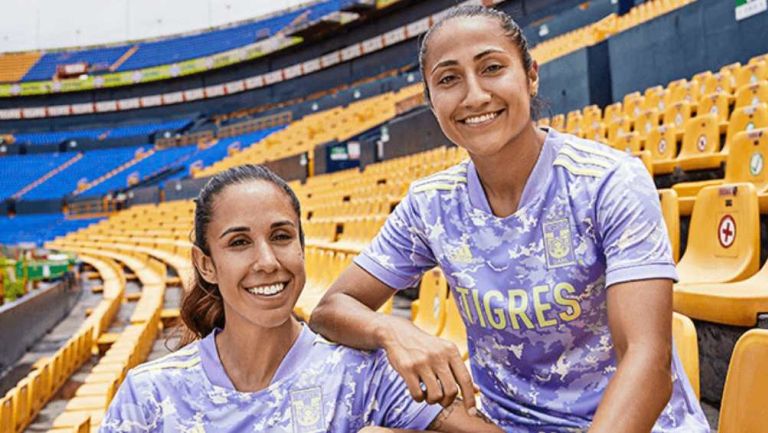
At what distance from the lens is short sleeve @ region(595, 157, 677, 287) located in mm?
973

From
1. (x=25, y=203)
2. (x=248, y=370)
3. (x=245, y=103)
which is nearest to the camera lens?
(x=248, y=370)

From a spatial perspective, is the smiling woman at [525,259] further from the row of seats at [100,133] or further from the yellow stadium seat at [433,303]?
the row of seats at [100,133]

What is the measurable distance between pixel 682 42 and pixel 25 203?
2005 centimetres

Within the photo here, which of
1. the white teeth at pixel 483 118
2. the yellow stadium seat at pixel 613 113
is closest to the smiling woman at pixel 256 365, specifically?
the white teeth at pixel 483 118

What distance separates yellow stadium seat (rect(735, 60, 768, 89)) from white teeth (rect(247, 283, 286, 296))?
4.65 meters

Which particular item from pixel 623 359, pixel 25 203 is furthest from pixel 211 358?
Result: pixel 25 203

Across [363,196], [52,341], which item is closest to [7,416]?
[52,341]

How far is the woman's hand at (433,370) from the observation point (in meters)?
0.99

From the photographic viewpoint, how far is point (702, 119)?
4055 millimetres

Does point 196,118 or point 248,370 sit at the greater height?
point 196,118

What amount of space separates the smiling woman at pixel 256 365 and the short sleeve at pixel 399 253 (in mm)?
149

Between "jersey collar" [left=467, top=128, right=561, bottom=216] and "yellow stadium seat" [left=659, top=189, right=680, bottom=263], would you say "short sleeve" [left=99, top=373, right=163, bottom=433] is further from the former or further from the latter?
"yellow stadium seat" [left=659, top=189, right=680, bottom=263]

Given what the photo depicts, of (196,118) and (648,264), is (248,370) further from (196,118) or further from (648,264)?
(196,118)

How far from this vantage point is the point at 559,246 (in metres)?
1.08
